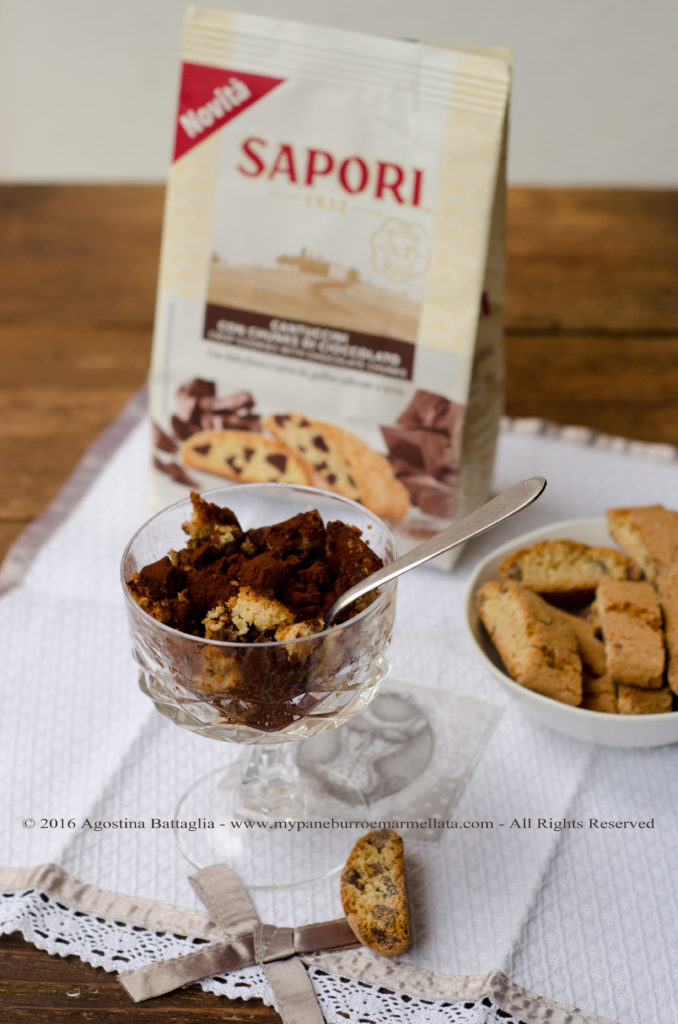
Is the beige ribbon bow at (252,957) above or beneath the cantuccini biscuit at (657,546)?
beneath

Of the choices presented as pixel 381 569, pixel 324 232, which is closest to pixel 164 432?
pixel 324 232

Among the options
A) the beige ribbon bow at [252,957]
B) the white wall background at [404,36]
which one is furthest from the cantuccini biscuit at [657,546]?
the white wall background at [404,36]

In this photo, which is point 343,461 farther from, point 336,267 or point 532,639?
point 532,639

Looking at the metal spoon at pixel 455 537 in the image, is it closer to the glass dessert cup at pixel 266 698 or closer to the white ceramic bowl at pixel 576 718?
the glass dessert cup at pixel 266 698

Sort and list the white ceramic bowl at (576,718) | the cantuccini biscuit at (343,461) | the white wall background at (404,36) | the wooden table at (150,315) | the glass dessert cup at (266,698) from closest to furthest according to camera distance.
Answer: the glass dessert cup at (266,698)
the white ceramic bowl at (576,718)
the cantuccini biscuit at (343,461)
the wooden table at (150,315)
the white wall background at (404,36)

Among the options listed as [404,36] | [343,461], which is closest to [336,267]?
[343,461]

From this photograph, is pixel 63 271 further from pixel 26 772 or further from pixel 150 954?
pixel 150 954
